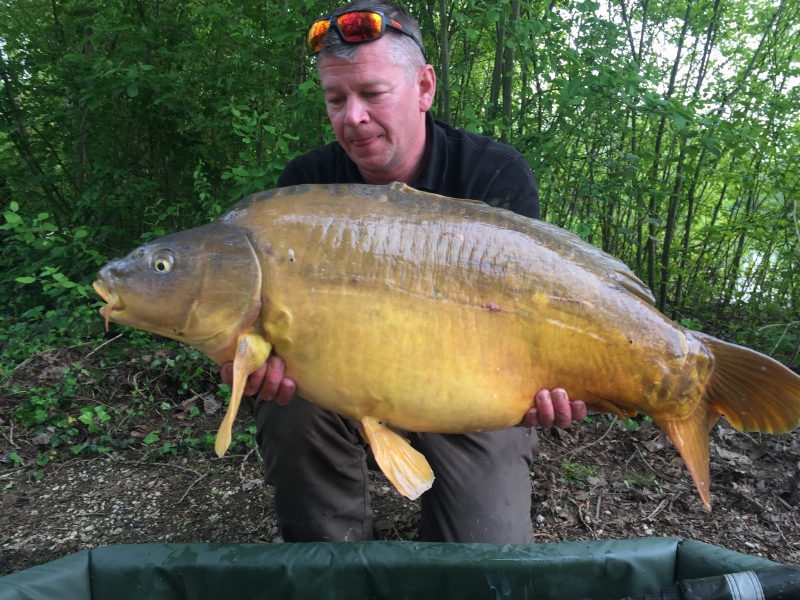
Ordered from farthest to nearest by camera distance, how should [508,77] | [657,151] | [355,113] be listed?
[657,151], [508,77], [355,113]

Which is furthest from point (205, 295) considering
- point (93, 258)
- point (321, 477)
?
point (93, 258)

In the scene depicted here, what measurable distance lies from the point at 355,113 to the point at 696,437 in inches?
41.9

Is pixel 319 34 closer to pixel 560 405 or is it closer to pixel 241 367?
pixel 241 367

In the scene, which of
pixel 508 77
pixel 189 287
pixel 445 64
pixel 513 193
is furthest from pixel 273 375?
pixel 508 77

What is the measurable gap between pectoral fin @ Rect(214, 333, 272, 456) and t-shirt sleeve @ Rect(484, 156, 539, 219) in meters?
0.82

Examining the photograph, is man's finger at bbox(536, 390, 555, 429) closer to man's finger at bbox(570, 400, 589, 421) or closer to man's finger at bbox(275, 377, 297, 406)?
man's finger at bbox(570, 400, 589, 421)

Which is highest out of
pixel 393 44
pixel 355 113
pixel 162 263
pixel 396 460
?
pixel 393 44

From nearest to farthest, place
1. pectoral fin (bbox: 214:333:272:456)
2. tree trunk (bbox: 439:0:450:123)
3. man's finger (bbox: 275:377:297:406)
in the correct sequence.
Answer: pectoral fin (bbox: 214:333:272:456), man's finger (bbox: 275:377:297:406), tree trunk (bbox: 439:0:450:123)

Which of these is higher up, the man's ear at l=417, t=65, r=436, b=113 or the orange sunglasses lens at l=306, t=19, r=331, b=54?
the orange sunglasses lens at l=306, t=19, r=331, b=54

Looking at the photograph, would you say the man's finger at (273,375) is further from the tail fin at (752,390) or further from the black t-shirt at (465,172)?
the tail fin at (752,390)

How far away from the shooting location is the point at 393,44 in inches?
59.2

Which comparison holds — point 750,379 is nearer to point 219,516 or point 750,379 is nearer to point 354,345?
point 354,345

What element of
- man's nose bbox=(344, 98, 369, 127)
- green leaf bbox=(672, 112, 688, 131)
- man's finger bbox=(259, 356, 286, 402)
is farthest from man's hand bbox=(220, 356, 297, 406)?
green leaf bbox=(672, 112, 688, 131)

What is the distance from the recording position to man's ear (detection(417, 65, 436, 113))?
1.60 metres
